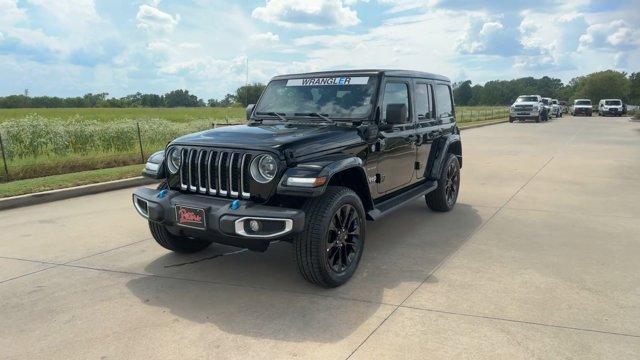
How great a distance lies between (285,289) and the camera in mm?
4152

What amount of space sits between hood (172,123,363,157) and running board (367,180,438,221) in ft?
2.29

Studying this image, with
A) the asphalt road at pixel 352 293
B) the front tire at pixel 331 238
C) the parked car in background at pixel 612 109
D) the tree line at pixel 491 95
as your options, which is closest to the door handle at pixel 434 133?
the asphalt road at pixel 352 293

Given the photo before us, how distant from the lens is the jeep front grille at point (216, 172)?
12.9 ft

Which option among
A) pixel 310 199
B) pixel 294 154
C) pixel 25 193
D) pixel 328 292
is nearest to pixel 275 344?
pixel 328 292

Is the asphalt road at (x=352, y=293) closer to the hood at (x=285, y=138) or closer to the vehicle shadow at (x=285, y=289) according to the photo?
the vehicle shadow at (x=285, y=289)

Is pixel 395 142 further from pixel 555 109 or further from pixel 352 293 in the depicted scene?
pixel 555 109

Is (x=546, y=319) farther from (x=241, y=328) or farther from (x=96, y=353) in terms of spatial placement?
(x=96, y=353)

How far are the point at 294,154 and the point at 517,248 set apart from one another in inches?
111

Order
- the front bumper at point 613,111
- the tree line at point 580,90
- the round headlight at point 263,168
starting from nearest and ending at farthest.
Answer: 1. the round headlight at point 263,168
2. the front bumper at point 613,111
3. the tree line at point 580,90

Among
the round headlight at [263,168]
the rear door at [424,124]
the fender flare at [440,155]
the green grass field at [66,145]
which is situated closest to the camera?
→ the round headlight at [263,168]

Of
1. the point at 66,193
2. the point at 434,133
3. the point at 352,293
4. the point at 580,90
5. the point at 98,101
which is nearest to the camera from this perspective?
the point at 352,293

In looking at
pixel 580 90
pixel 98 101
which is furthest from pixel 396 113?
pixel 580 90

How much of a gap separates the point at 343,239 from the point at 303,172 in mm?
764

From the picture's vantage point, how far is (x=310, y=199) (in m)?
3.97
